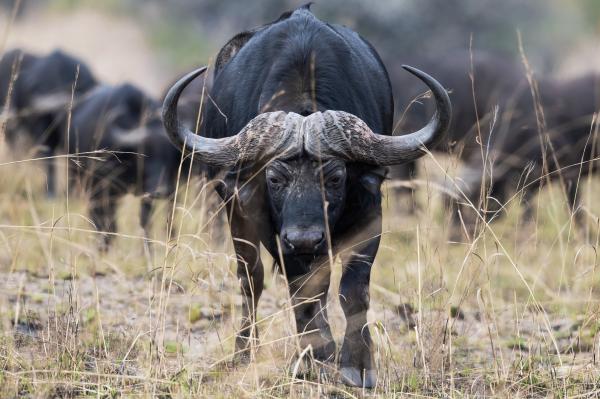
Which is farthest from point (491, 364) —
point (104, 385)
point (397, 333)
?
point (104, 385)

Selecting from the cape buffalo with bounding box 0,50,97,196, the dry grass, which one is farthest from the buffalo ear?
the cape buffalo with bounding box 0,50,97,196

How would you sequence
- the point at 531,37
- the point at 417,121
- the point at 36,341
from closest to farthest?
the point at 36,341 < the point at 417,121 < the point at 531,37

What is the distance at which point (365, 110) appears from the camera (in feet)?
18.2

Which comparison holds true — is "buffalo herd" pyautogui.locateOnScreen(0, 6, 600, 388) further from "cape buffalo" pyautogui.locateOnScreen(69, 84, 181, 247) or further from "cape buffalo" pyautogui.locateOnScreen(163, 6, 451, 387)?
"cape buffalo" pyautogui.locateOnScreen(69, 84, 181, 247)

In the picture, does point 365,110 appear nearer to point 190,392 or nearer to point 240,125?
point 240,125

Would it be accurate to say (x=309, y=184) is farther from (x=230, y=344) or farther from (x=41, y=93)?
(x=41, y=93)

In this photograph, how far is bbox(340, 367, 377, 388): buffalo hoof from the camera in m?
4.85

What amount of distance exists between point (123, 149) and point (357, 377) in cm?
608

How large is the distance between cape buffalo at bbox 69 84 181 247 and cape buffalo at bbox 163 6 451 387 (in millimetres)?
4291

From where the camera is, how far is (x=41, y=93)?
41.0 ft

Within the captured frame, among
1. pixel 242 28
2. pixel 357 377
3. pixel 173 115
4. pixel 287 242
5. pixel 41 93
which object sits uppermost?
pixel 242 28

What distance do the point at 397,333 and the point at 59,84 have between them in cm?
773

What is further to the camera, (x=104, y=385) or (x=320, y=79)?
(x=320, y=79)

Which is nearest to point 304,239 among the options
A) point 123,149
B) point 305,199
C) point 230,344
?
point 305,199
